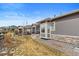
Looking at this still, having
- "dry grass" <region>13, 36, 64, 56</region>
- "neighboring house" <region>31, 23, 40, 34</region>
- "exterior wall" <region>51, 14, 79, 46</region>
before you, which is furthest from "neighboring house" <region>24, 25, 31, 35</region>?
"exterior wall" <region>51, 14, 79, 46</region>

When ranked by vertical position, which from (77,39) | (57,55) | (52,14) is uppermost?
(52,14)

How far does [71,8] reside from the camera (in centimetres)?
485

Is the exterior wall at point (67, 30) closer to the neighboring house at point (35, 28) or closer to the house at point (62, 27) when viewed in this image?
the house at point (62, 27)

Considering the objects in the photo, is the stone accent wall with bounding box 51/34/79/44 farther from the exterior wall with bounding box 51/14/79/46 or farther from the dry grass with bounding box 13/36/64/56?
the dry grass with bounding box 13/36/64/56

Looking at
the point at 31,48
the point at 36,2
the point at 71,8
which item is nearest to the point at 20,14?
the point at 36,2

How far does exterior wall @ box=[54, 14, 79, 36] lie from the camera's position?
480cm

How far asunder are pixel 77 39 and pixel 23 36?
1.09 m

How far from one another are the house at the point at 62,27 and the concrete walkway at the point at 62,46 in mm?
81

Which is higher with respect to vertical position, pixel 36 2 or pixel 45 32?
pixel 36 2

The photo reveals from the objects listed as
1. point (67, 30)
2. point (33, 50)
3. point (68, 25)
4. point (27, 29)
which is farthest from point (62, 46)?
point (27, 29)

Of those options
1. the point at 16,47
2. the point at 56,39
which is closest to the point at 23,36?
the point at 16,47

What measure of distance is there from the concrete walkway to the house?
0.08m

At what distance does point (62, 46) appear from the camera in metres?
4.91

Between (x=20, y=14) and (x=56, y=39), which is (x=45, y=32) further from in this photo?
(x=20, y=14)
